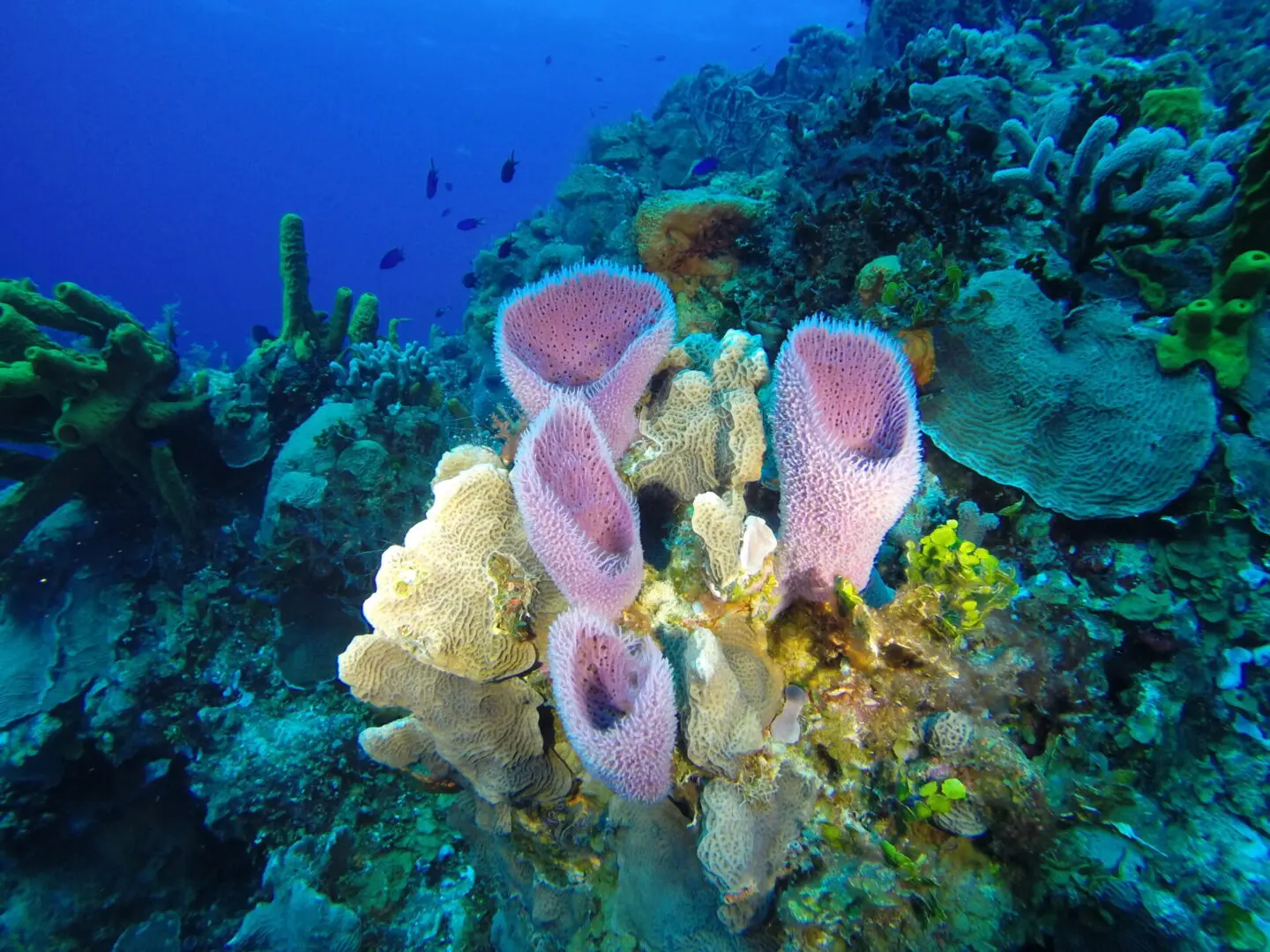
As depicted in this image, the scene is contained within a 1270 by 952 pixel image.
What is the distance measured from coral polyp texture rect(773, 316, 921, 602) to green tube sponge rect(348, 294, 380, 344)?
6.11m

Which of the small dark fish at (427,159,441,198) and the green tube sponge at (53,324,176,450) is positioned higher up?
the small dark fish at (427,159,441,198)

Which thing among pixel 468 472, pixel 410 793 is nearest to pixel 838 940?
pixel 468 472

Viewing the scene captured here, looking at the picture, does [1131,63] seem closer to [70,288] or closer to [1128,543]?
[1128,543]

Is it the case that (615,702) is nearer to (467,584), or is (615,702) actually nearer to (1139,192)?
(467,584)

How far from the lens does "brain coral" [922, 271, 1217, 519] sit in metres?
2.49

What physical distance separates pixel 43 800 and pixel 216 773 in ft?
3.54

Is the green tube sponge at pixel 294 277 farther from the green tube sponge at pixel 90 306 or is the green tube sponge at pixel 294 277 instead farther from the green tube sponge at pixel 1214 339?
the green tube sponge at pixel 1214 339

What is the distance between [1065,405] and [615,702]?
2.46 meters

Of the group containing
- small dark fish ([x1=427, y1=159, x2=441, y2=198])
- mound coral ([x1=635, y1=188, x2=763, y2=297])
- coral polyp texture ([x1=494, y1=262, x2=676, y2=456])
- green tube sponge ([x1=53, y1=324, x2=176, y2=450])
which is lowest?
coral polyp texture ([x1=494, y1=262, x2=676, y2=456])

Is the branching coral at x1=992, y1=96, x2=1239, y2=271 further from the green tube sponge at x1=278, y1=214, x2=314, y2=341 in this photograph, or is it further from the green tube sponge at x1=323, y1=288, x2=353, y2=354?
the green tube sponge at x1=278, y1=214, x2=314, y2=341

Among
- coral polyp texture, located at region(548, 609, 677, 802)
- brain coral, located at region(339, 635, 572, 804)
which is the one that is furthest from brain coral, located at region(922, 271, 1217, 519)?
brain coral, located at region(339, 635, 572, 804)

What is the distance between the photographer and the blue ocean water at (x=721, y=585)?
1.81 m

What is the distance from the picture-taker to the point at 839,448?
178cm

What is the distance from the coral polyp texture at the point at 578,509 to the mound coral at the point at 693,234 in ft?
13.8
